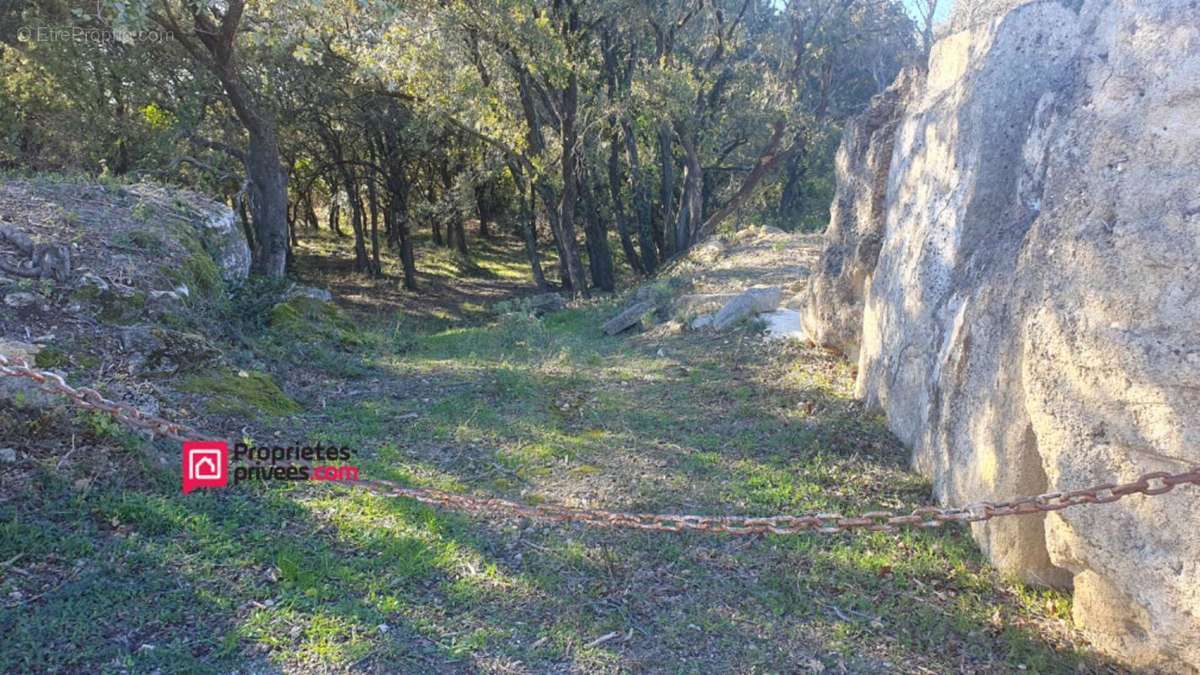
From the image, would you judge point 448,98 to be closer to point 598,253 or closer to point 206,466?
point 598,253

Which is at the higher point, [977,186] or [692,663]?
[977,186]

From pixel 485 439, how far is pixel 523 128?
39.2 ft

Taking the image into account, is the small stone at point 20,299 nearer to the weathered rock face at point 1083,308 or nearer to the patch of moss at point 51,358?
the patch of moss at point 51,358

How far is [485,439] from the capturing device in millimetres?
6012

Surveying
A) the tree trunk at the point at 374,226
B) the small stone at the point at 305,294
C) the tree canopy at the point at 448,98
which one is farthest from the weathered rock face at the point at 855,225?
the tree trunk at the point at 374,226

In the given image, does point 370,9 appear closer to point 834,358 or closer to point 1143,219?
point 834,358

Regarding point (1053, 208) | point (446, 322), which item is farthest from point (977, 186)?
point (446, 322)

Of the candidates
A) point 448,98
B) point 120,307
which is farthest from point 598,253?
point 120,307

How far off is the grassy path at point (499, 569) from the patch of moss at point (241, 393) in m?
0.19

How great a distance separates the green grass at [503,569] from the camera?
3369 millimetres

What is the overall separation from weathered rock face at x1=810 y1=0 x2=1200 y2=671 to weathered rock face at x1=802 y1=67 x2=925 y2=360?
7.66ft

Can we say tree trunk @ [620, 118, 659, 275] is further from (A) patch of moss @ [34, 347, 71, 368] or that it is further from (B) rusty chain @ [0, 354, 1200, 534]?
(B) rusty chain @ [0, 354, 1200, 534]

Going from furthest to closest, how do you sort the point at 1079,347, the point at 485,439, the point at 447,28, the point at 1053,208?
1. the point at 447,28
2. the point at 485,439
3. the point at 1053,208
4. the point at 1079,347

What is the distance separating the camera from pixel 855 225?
8.01 meters
